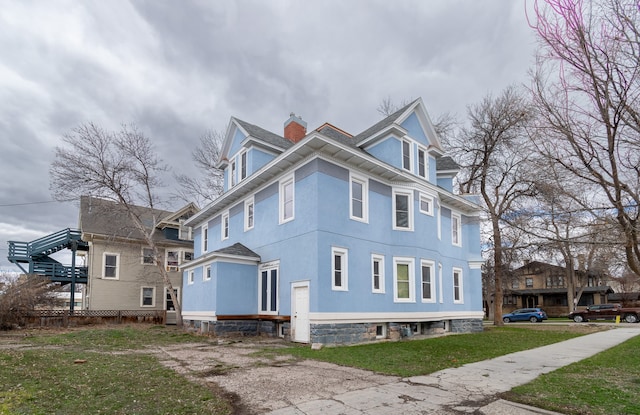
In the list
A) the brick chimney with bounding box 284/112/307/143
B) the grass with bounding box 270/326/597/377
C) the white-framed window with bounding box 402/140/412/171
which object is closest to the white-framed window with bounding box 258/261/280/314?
the grass with bounding box 270/326/597/377

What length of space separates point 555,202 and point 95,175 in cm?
2564

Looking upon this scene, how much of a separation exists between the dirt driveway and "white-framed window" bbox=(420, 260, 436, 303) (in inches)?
322

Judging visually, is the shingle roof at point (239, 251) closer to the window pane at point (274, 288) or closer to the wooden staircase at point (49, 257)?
the window pane at point (274, 288)

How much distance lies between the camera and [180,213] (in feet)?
105

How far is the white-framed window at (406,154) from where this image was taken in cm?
1781

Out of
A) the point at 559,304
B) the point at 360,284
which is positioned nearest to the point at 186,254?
the point at 360,284

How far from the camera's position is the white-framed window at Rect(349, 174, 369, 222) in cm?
1544

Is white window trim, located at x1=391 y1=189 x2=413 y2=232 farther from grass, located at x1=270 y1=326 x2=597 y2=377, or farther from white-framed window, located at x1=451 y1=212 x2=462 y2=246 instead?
white-framed window, located at x1=451 y1=212 x2=462 y2=246

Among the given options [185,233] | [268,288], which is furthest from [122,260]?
[268,288]

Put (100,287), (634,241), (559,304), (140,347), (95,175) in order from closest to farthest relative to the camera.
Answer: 1. (634,241)
2. (140,347)
3. (95,175)
4. (100,287)
5. (559,304)

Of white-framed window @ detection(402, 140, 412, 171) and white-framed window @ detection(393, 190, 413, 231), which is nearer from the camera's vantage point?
white-framed window @ detection(393, 190, 413, 231)

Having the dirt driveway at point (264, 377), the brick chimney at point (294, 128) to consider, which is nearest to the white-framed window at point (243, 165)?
the brick chimney at point (294, 128)

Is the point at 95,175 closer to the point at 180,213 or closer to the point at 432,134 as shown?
the point at 180,213

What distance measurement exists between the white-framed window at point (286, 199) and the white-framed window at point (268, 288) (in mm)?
1953
